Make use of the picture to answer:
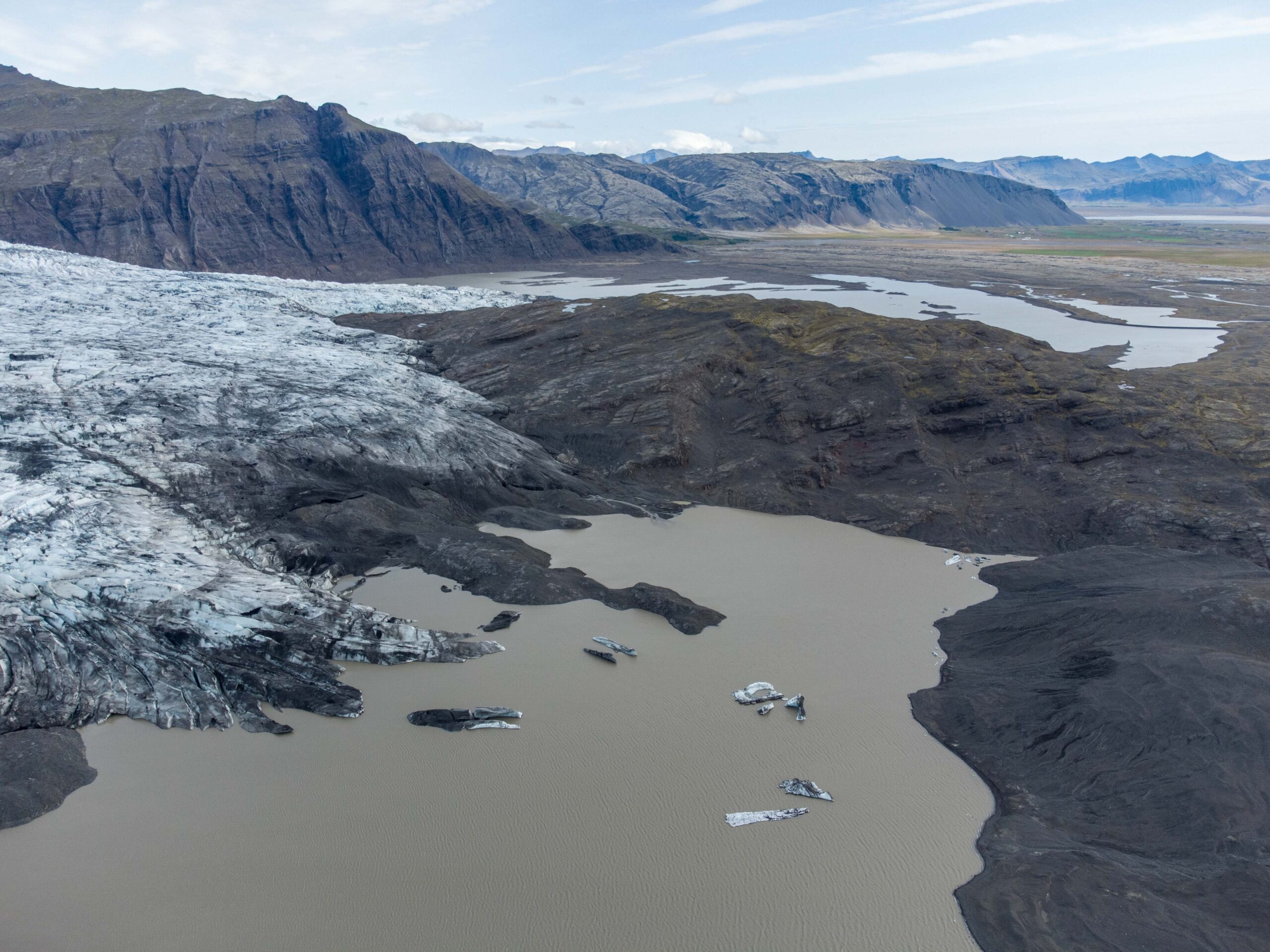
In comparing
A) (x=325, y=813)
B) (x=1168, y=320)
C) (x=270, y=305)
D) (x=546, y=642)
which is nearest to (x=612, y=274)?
(x=270, y=305)

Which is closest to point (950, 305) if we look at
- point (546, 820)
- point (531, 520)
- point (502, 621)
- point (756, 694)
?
point (531, 520)

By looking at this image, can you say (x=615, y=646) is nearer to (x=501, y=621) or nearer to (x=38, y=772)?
(x=501, y=621)

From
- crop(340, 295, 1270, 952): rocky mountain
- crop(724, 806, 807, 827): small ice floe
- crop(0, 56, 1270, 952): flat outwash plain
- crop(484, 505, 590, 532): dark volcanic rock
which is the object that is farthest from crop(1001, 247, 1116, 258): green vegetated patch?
crop(724, 806, 807, 827): small ice floe

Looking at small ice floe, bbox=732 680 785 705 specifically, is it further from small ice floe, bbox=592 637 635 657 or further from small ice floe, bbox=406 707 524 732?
small ice floe, bbox=406 707 524 732

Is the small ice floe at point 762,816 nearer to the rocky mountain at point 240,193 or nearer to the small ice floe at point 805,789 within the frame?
the small ice floe at point 805,789

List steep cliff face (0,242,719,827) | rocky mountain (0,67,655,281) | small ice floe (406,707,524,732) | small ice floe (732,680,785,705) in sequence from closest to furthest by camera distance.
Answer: small ice floe (406,707,524,732)
steep cliff face (0,242,719,827)
small ice floe (732,680,785,705)
rocky mountain (0,67,655,281)

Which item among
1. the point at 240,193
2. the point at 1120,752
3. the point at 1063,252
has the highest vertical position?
the point at 240,193
